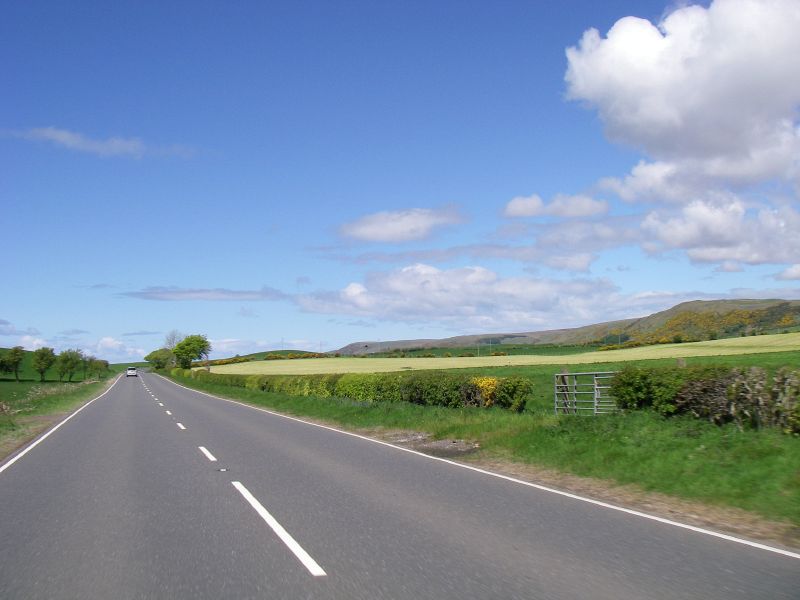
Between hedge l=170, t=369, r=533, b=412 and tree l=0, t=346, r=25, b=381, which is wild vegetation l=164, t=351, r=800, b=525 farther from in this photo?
tree l=0, t=346, r=25, b=381

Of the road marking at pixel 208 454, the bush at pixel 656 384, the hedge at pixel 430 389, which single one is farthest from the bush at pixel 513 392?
the road marking at pixel 208 454

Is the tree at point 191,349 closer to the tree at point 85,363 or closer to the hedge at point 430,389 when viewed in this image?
the tree at point 85,363

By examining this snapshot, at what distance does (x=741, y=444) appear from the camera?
1106 centimetres

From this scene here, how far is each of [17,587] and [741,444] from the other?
10.4 metres

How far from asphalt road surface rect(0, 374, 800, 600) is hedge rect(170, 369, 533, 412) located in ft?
36.7

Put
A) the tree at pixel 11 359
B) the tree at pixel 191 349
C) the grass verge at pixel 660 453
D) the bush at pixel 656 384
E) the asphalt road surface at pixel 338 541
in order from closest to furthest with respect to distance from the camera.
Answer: the asphalt road surface at pixel 338 541
the grass verge at pixel 660 453
the bush at pixel 656 384
the tree at pixel 11 359
the tree at pixel 191 349

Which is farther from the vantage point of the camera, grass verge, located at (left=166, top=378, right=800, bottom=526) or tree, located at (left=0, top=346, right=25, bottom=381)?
tree, located at (left=0, top=346, right=25, bottom=381)

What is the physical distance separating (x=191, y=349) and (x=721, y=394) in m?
166

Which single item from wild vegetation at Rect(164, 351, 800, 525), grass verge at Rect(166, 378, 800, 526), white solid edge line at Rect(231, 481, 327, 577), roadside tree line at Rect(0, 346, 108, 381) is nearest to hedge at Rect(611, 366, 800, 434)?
wild vegetation at Rect(164, 351, 800, 525)

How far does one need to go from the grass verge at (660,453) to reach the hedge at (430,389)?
4.12 meters

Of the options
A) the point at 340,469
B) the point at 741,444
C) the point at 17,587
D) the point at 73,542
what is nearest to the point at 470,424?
the point at 340,469

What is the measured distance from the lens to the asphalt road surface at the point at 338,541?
18.3ft

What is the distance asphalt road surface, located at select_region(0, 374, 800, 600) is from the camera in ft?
18.3

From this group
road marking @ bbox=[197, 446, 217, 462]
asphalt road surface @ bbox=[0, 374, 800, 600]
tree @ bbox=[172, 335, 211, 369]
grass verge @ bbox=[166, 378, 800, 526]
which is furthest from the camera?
tree @ bbox=[172, 335, 211, 369]
